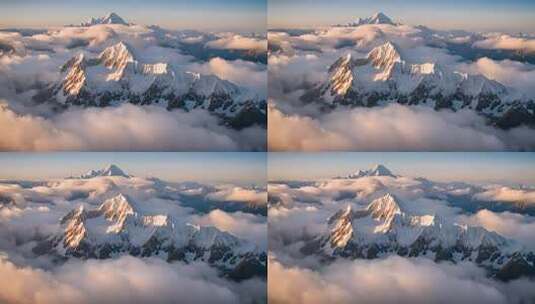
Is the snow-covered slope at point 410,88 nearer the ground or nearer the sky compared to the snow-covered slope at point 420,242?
nearer the sky

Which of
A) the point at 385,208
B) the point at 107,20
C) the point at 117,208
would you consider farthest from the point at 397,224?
the point at 107,20

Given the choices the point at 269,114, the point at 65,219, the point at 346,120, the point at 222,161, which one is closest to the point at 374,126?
the point at 346,120

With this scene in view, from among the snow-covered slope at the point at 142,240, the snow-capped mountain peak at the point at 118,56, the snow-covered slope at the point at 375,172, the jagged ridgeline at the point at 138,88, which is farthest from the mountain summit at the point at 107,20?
the snow-covered slope at the point at 375,172

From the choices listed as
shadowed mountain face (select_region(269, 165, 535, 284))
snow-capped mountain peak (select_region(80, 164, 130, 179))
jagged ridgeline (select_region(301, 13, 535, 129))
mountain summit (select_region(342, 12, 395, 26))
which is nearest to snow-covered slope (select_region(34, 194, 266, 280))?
snow-capped mountain peak (select_region(80, 164, 130, 179))

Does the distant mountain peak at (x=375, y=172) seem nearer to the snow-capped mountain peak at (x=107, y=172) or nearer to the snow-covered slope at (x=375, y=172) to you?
the snow-covered slope at (x=375, y=172)

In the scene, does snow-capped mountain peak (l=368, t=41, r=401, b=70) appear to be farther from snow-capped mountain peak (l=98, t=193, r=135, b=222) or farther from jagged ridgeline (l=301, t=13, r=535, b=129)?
snow-capped mountain peak (l=98, t=193, r=135, b=222)

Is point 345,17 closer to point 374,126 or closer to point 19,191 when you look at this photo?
point 374,126
